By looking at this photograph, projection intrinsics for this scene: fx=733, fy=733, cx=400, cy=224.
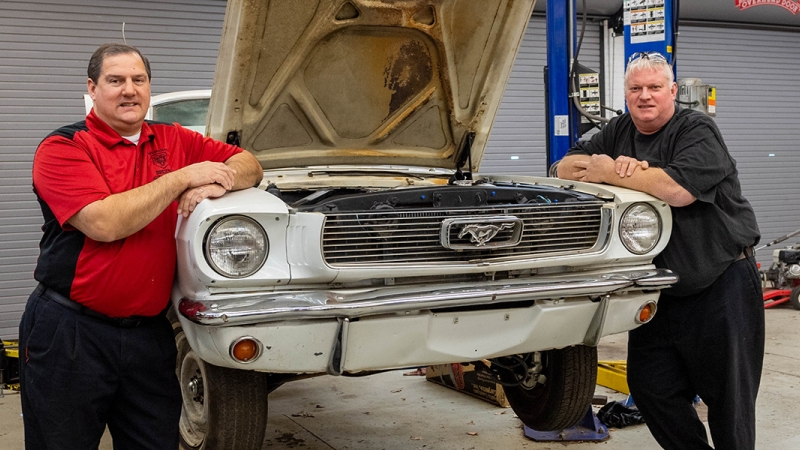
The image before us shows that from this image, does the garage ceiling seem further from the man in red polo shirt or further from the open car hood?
the man in red polo shirt

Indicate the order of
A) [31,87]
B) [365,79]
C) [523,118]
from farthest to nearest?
1. [523,118]
2. [31,87]
3. [365,79]

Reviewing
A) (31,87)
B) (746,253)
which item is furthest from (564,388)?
(31,87)

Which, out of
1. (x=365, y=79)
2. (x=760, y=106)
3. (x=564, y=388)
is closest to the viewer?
(x=564, y=388)

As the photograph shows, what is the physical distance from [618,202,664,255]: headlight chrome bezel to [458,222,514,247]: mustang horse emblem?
58 cm

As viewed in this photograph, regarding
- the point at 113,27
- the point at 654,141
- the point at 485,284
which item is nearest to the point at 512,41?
the point at 654,141

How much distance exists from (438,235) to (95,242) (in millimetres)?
1062

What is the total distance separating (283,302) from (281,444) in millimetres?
1733

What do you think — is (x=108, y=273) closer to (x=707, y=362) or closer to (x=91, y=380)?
(x=91, y=380)

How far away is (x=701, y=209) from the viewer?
2805 mm

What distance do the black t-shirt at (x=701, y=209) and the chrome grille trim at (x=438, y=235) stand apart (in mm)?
337

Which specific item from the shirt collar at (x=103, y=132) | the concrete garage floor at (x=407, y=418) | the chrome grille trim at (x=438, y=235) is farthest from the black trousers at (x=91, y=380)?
the concrete garage floor at (x=407, y=418)

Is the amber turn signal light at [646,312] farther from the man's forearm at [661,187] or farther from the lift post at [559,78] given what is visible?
the lift post at [559,78]

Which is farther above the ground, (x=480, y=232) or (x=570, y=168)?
(x=570, y=168)

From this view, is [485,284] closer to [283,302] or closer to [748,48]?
[283,302]
